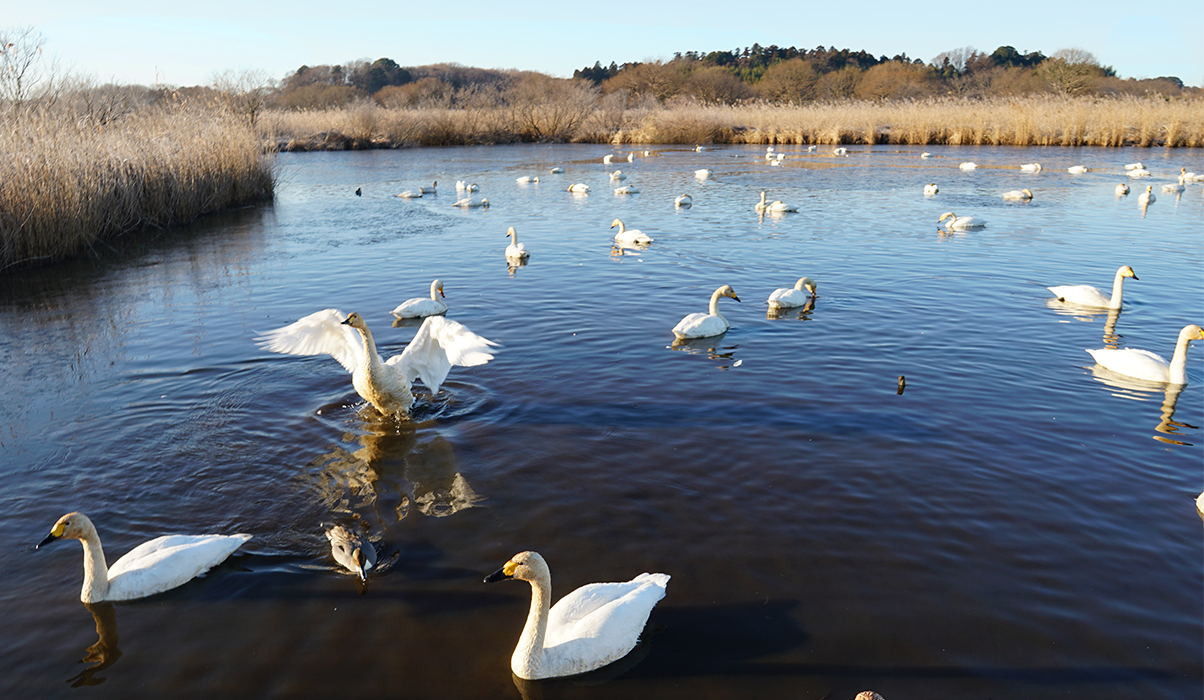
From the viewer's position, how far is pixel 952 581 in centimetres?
517

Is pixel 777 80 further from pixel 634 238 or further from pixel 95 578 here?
pixel 95 578

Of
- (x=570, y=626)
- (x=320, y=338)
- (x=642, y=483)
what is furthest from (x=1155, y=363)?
(x=320, y=338)

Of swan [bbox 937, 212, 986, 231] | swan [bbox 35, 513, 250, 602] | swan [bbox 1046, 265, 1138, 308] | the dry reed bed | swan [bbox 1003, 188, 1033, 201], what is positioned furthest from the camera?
swan [bbox 1003, 188, 1033, 201]

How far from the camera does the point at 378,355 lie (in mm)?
8078

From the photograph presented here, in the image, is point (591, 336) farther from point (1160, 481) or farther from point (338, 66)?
point (338, 66)

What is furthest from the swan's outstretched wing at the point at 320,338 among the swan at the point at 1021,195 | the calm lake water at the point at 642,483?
the swan at the point at 1021,195

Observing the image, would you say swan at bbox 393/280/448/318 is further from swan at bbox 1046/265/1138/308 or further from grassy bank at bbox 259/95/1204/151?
grassy bank at bbox 259/95/1204/151

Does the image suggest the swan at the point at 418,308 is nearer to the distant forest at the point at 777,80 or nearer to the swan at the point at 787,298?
the swan at the point at 787,298

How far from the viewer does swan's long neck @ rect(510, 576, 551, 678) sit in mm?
4293

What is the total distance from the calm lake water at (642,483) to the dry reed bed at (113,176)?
1.20m

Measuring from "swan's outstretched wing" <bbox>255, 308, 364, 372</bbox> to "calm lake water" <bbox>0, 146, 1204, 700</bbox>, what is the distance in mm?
664

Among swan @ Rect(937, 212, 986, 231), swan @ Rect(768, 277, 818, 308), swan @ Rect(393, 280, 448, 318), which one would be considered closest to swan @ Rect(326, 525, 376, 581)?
swan @ Rect(393, 280, 448, 318)

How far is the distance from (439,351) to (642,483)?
3.10 m

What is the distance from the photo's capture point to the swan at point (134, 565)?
4965 mm
